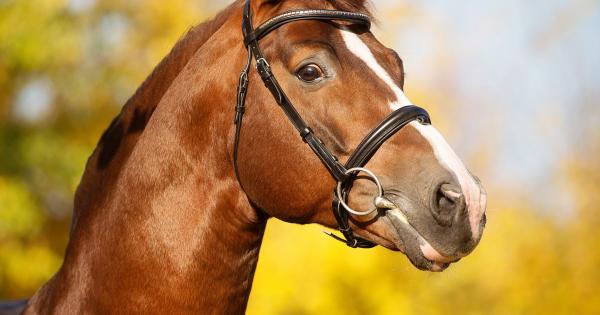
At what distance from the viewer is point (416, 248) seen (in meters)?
2.80

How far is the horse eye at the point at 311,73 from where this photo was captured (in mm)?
3002

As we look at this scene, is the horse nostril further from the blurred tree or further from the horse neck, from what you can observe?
the blurred tree

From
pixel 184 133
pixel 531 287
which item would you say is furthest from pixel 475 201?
pixel 531 287

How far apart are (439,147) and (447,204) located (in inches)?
9.0

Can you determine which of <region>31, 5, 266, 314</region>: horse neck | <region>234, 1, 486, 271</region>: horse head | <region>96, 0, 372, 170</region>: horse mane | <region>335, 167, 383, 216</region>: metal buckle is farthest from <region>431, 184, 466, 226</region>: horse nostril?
<region>96, 0, 372, 170</region>: horse mane

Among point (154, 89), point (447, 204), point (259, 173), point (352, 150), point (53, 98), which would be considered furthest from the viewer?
point (53, 98)

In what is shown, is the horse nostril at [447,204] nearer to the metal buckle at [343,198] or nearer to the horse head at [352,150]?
the horse head at [352,150]

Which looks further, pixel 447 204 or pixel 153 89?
pixel 153 89

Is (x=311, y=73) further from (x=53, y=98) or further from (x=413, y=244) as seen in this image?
(x=53, y=98)

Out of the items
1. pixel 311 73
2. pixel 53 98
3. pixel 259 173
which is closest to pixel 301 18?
pixel 311 73

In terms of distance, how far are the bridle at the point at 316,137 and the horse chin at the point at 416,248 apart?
0.12m

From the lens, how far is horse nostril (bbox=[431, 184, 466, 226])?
2.69 metres

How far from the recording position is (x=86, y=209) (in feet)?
11.3

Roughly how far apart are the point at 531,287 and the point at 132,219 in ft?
43.6
